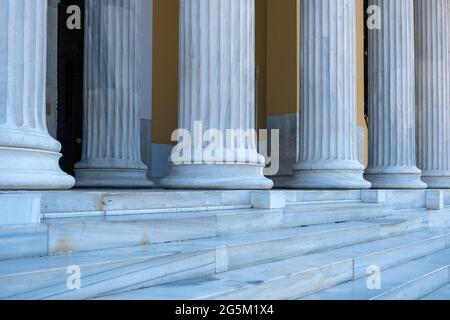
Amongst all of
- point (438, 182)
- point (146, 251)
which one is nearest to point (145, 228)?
point (146, 251)

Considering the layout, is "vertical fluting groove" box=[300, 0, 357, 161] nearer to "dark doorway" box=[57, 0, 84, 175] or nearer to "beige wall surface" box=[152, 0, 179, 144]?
"beige wall surface" box=[152, 0, 179, 144]

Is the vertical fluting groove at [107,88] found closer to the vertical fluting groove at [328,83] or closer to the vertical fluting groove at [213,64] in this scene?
the vertical fluting groove at [213,64]

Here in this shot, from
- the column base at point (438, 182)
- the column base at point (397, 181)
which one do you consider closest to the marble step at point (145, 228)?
the column base at point (397, 181)

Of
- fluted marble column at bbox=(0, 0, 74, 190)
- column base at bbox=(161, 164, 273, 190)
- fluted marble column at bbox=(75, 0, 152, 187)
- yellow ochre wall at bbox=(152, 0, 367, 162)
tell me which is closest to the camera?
fluted marble column at bbox=(0, 0, 74, 190)

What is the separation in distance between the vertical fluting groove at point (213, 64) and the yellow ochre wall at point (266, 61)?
6.44 meters

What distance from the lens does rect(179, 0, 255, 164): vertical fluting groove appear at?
898 centimetres

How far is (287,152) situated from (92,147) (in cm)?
795

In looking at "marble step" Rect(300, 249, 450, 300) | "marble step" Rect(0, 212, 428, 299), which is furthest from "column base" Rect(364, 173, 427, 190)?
"marble step" Rect(0, 212, 428, 299)

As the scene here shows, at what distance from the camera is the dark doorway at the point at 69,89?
14820 mm

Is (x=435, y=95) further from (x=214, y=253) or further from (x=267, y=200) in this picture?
(x=214, y=253)

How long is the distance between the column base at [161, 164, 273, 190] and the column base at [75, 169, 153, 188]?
9.65ft

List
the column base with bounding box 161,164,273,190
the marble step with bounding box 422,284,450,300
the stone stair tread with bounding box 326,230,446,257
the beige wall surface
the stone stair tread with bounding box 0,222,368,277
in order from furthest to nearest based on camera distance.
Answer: the beige wall surface < the column base with bounding box 161,164,273,190 < the stone stair tread with bounding box 326,230,446,257 < the marble step with bounding box 422,284,450,300 < the stone stair tread with bounding box 0,222,368,277
